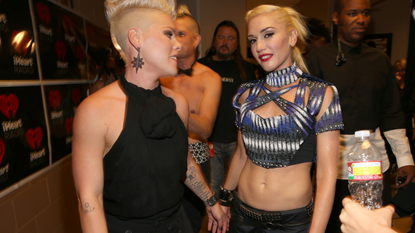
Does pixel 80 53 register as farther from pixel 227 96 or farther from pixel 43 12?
pixel 227 96

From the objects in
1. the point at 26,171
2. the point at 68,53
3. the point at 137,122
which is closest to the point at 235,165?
the point at 137,122

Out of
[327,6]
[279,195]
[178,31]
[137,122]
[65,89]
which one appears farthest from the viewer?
[327,6]

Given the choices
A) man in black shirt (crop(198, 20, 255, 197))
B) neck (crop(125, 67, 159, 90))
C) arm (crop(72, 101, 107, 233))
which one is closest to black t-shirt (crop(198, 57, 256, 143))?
man in black shirt (crop(198, 20, 255, 197))

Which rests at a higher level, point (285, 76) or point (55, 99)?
point (285, 76)

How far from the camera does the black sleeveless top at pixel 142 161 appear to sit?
4.33 feet

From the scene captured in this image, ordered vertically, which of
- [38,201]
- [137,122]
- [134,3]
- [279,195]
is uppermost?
[134,3]

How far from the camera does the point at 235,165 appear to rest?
2002 mm

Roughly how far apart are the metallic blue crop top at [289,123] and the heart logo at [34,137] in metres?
1.73

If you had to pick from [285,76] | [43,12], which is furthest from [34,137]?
[285,76]

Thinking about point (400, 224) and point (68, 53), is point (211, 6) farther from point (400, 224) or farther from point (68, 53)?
point (400, 224)

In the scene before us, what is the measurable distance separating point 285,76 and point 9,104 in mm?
1942

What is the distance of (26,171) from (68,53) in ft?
4.56

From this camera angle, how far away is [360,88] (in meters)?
2.39

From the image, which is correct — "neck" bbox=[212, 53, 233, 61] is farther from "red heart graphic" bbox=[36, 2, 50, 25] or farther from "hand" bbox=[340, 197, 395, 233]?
"hand" bbox=[340, 197, 395, 233]
